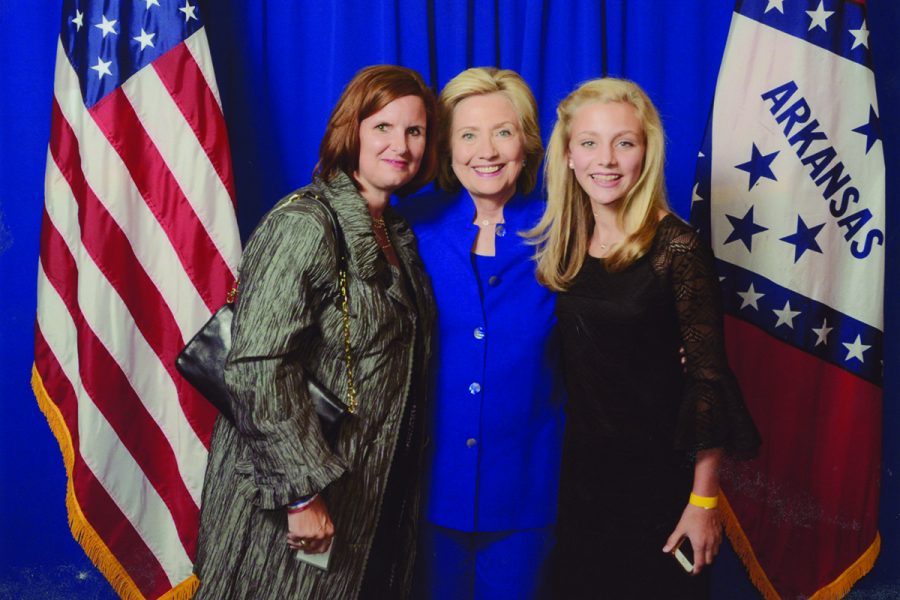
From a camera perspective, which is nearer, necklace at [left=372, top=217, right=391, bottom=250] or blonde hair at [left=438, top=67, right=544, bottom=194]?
necklace at [left=372, top=217, right=391, bottom=250]

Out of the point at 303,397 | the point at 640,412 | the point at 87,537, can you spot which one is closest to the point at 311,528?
the point at 303,397

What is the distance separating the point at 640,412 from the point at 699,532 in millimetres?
294

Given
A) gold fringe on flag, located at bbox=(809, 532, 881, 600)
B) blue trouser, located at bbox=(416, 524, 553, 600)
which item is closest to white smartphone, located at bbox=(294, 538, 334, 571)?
blue trouser, located at bbox=(416, 524, 553, 600)

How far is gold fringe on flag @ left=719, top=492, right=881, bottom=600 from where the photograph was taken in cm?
277

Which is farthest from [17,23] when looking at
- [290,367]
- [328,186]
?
[290,367]

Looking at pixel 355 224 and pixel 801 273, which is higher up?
pixel 355 224

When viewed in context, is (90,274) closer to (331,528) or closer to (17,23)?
(17,23)

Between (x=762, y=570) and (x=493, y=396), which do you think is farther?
(x=762, y=570)

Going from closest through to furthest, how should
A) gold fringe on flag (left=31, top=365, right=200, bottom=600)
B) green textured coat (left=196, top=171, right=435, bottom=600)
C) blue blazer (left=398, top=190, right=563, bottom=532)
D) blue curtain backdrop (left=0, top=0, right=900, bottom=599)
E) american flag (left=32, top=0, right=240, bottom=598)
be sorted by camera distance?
green textured coat (left=196, top=171, right=435, bottom=600) → blue blazer (left=398, top=190, right=563, bottom=532) → american flag (left=32, top=0, right=240, bottom=598) → gold fringe on flag (left=31, top=365, right=200, bottom=600) → blue curtain backdrop (left=0, top=0, right=900, bottom=599)

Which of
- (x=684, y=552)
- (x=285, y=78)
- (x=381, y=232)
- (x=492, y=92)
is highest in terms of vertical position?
(x=285, y=78)

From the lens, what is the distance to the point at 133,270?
2.47 m

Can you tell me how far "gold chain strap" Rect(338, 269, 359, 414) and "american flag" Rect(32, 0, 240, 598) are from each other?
0.90 meters

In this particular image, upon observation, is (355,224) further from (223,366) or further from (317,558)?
(317,558)

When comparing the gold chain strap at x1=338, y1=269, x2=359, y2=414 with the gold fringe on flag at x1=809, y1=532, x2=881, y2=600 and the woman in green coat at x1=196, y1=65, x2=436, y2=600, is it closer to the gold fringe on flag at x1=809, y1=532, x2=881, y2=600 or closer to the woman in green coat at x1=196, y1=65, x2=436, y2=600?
the woman in green coat at x1=196, y1=65, x2=436, y2=600
